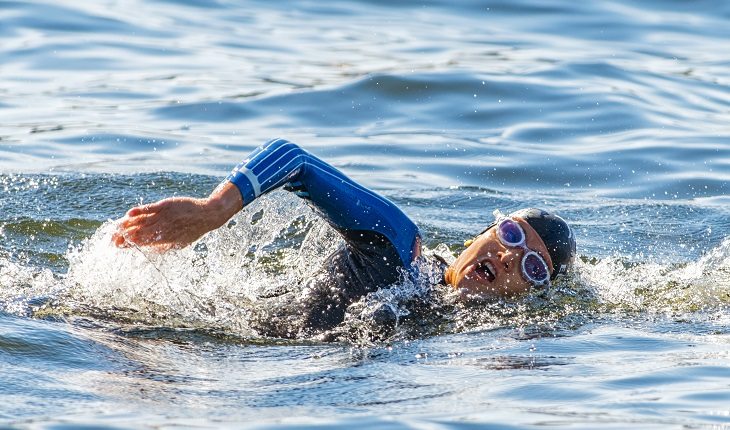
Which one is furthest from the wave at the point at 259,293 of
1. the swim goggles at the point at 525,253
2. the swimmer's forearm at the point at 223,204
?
the swimmer's forearm at the point at 223,204

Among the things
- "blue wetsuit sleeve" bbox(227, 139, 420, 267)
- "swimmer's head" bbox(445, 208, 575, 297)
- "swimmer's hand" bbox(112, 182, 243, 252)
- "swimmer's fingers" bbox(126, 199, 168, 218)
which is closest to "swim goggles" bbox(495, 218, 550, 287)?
"swimmer's head" bbox(445, 208, 575, 297)

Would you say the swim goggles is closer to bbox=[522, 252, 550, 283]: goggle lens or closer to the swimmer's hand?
bbox=[522, 252, 550, 283]: goggle lens

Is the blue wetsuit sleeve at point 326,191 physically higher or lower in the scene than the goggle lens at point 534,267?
higher

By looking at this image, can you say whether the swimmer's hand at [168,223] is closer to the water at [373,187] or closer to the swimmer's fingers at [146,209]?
the swimmer's fingers at [146,209]

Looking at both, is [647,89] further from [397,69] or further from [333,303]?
[333,303]

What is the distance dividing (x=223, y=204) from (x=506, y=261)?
5.22 feet

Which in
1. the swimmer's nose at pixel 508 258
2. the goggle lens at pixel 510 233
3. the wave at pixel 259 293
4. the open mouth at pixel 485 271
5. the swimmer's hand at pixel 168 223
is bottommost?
the wave at pixel 259 293

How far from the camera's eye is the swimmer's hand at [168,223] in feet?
16.8

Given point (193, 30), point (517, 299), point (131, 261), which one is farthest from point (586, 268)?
point (193, 30)

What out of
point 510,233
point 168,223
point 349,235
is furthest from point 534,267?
point 168,223

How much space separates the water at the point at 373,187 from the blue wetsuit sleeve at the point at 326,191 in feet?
1.09

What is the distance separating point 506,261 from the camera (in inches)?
246

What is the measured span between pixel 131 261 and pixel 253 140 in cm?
516

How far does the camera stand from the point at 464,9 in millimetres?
18266
